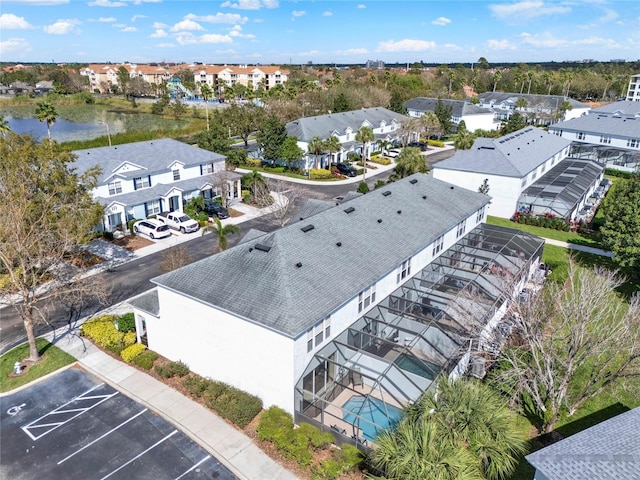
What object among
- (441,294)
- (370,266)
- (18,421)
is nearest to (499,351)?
(441,294)

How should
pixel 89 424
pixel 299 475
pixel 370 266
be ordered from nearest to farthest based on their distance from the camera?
1. pixel 299 475
2. pixel 89 424
3. pixel 370 266

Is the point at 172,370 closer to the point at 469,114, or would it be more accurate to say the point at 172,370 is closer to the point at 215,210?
the point at 215,210

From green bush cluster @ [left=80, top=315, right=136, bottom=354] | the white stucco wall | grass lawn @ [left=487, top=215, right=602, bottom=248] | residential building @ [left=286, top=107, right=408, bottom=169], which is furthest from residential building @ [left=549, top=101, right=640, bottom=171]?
green bush cluster @ [left=80, top=315, right=136, bottom=354]

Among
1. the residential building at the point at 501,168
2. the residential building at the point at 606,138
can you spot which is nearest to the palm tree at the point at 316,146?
the residential building at the point at 501,168

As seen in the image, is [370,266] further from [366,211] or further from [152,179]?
[152,179]

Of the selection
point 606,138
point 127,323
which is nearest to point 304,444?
point 127,323

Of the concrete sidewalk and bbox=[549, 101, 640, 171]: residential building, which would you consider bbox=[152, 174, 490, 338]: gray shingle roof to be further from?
bbox=[549, 101, 640, 171]: residential building
